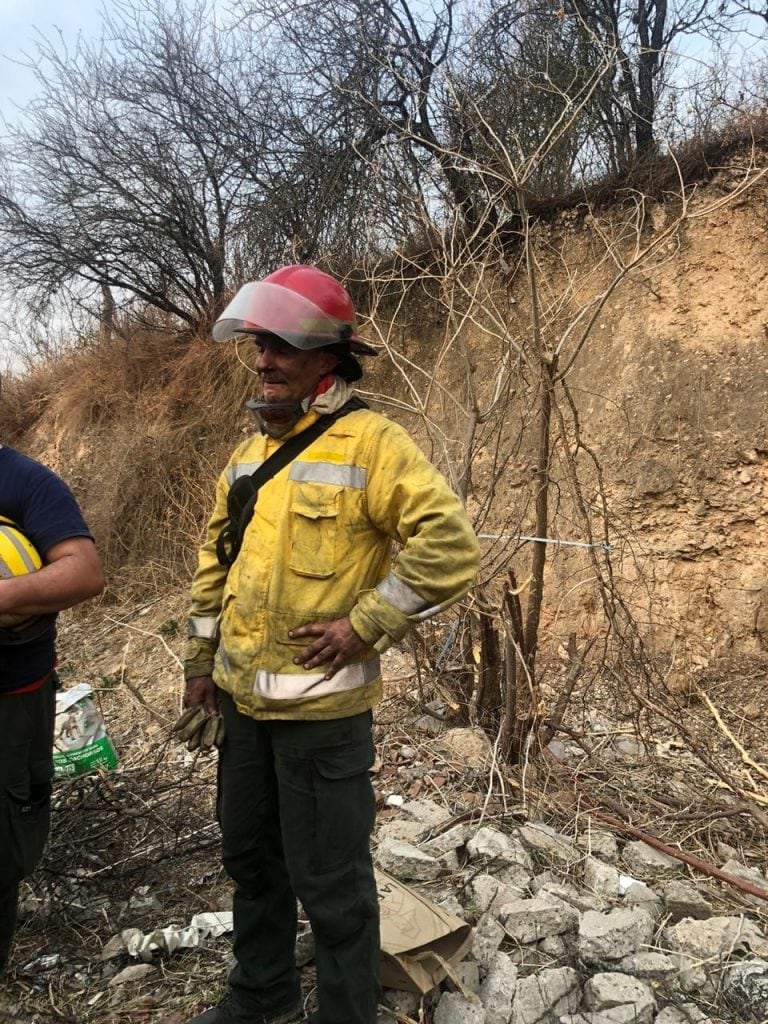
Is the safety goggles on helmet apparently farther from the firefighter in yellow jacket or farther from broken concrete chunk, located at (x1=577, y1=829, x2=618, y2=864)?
broken concrete chunk, located at (x1=577, y1=829, x2=618, y2=864)

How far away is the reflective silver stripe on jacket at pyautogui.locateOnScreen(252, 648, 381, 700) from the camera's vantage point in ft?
6.04

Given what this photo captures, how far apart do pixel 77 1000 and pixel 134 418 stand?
8020 millimetres

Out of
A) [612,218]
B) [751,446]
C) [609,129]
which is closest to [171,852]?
[751,446]

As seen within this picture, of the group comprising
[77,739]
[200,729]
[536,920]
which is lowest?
[536,920]

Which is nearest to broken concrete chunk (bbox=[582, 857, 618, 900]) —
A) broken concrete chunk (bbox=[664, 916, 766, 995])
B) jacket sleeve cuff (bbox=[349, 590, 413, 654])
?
broken concrete chunk (bbox=[664, 916, 766, 995])

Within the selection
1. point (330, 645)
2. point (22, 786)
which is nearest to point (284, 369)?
point (330, 645)

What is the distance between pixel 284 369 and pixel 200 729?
107 centimetres

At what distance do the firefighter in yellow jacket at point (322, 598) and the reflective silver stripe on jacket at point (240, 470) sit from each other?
2 centimetres

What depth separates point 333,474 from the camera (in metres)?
1.88

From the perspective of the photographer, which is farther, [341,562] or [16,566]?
[16,566]

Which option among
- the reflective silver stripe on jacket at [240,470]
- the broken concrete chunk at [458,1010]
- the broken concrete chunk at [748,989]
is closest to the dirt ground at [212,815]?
the broken concrete chunk at [458,1010]

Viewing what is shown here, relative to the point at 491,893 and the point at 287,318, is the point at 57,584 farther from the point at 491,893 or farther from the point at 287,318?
the point at 491,893

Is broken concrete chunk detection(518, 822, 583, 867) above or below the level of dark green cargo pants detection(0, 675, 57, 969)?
below

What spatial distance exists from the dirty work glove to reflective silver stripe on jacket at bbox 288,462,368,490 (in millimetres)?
758
